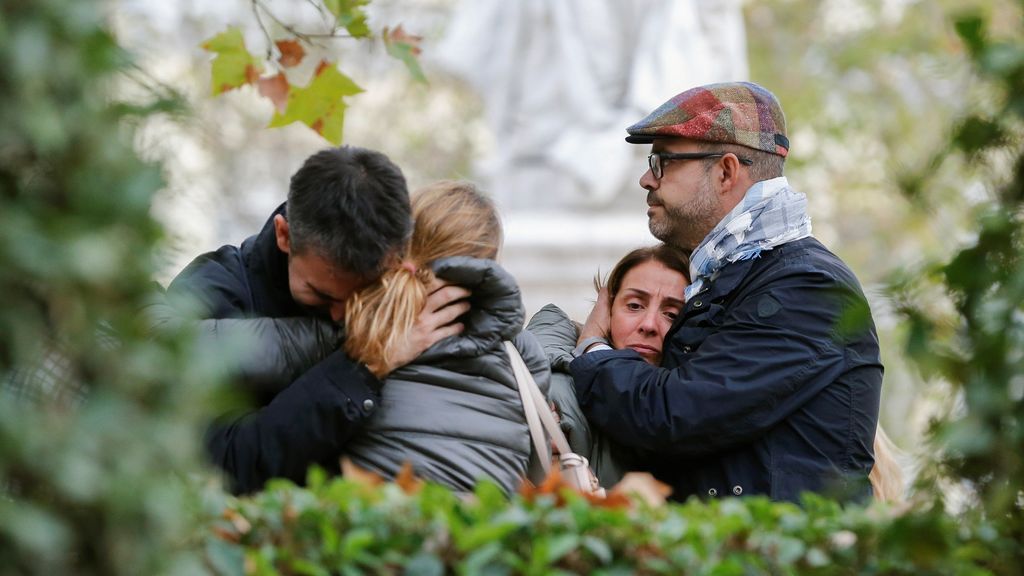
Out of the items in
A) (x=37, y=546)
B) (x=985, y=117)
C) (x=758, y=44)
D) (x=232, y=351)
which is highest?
(x=758, y=44)

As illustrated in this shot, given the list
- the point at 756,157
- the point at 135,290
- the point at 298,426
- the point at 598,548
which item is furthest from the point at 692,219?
the point at 135,290

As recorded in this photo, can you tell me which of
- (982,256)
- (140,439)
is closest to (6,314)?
(140,439)

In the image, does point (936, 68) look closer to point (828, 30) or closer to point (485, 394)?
point (485, 394)

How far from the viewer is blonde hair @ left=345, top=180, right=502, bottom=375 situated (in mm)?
3449

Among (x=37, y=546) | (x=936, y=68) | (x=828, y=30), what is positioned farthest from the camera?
(x=828, y=30)

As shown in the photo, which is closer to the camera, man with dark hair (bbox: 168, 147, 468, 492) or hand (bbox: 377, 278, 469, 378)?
man with dark hair (bbox: 168, 147, 468, 492)

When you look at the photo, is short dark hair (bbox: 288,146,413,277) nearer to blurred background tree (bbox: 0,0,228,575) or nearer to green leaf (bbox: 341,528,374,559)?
green leaf (bbox: 341,528,374,559)

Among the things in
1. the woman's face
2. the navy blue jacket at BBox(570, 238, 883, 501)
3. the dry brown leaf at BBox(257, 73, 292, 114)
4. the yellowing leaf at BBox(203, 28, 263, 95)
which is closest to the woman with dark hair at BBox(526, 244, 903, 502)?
the woman's face

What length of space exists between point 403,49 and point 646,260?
88 centimetres

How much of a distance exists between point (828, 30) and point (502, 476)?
44.5ft

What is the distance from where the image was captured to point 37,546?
1977 mm

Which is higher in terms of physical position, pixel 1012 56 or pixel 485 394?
pixel 1012 56

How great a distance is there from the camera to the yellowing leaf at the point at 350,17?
3.97 meters

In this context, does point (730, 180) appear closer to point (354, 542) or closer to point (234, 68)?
point (234, 68)
